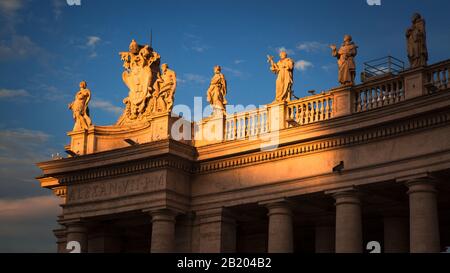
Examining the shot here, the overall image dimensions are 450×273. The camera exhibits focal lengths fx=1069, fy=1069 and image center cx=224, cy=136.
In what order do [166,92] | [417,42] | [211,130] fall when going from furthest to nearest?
[166,92], [211,130], [417,42]

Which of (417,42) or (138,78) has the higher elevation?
(138,78)

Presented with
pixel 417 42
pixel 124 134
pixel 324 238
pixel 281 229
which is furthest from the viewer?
pixel 124 134

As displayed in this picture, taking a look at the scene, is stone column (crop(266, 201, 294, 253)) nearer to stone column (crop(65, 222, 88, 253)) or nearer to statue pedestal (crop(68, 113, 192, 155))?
statue pedestal (crop(68, 113, 192, 155))

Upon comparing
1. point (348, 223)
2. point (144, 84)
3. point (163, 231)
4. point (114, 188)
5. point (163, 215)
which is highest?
point (144, 84)

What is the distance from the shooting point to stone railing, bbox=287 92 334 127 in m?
36.5

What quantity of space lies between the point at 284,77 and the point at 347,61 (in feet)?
8.99

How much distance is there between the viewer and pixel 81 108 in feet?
139

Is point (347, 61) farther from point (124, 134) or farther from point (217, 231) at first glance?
point (124, 134)

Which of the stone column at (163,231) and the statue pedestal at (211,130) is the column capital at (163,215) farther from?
the statue pedestal at (211,130)

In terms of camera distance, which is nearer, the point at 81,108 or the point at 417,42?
the point at 417,42

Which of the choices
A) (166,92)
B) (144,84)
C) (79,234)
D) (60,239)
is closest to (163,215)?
(79,234)

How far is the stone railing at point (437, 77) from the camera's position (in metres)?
33.3

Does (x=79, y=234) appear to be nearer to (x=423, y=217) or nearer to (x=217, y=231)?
(x=217, y=231)

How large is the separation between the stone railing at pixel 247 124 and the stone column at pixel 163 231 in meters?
3.58
